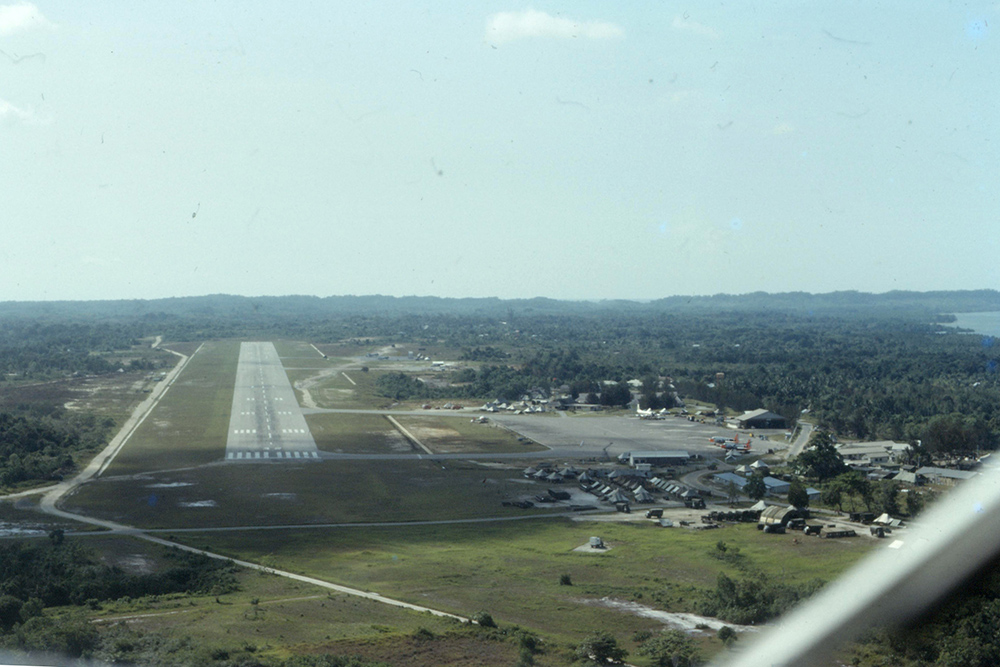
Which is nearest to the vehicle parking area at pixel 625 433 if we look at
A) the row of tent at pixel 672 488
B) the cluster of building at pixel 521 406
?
the cluster of building at pixel 521 406

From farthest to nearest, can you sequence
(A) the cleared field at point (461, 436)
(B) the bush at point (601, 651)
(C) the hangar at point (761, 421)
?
(C) the hangar at point (761, 421) → (A) the cleared field at point (461, 436) → (B) the bush at point (601, 651)

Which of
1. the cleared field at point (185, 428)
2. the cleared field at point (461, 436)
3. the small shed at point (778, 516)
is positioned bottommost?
the cleared field at point (461, 436)

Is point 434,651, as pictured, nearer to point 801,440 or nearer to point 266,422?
point 801,440

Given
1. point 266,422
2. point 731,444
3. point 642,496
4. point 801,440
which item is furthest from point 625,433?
point 266,422

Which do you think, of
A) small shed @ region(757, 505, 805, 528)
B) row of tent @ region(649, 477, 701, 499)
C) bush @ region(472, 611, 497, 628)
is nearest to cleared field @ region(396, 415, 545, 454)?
row of tent @ region(649, 477, 701, 499)

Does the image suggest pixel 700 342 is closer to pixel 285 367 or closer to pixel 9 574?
pixel 285 367

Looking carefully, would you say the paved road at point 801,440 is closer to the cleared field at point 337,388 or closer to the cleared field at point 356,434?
the cleared field at point 356,434
